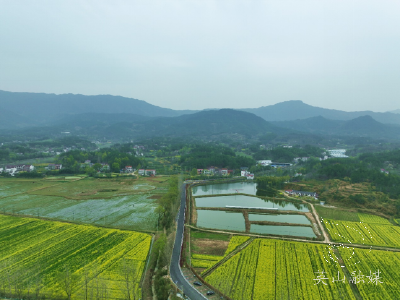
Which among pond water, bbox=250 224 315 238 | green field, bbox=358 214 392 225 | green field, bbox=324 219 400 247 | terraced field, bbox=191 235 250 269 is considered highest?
terraced field, bbox=191 235 250 269

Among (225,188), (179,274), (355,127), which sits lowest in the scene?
(225,188)

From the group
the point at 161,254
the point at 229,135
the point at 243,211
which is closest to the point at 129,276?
the point at 161,254

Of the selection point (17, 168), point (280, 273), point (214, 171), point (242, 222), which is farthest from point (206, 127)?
point (280, 273)

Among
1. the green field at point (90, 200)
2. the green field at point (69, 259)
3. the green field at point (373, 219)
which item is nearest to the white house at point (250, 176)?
the green field at point (90, 200)

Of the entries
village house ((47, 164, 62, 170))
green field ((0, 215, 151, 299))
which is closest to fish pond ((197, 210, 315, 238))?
green field ((0, 215, 151, 299))

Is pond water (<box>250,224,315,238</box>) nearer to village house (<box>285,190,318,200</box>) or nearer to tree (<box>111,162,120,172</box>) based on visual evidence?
village house (<box>285,190,318,200</box>)

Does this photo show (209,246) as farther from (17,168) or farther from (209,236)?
(17,168)

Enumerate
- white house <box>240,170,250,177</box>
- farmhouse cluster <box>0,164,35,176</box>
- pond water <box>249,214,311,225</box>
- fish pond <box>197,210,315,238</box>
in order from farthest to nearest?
white house <box>240,170,250,177</box> < farmhouse cluster <box>0,164,35,176</box> < pond water <box>249,214,311,225</box> < fish pond <box>197,210,315,238</box>

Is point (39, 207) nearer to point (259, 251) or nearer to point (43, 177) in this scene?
point (43, 177)
